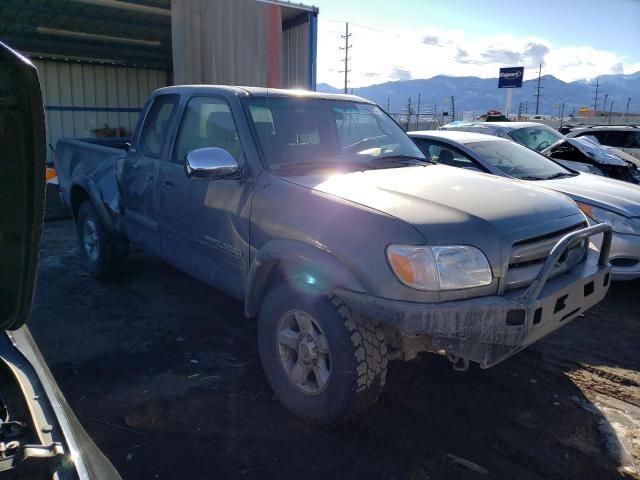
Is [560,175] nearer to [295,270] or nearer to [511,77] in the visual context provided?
[295,270]

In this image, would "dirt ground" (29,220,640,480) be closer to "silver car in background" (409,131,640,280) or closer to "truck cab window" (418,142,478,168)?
"silver car in background" (409,131,640,280)

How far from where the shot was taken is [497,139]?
258 inches

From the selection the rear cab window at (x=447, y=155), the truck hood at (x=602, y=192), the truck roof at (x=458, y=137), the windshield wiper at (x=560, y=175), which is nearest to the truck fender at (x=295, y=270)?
the rear cab window at (x=447, y=155)

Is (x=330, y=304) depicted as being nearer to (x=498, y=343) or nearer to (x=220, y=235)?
(x=498, y=343)

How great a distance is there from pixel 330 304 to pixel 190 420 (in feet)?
3.64

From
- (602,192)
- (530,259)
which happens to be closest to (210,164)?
(530,259)

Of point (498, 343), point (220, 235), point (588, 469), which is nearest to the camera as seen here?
point (498, 343)

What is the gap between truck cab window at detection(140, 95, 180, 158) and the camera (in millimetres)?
4328

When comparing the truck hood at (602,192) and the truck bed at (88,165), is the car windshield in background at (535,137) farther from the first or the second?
the truck bed at (88,165)

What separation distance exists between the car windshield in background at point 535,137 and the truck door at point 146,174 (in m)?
6.31

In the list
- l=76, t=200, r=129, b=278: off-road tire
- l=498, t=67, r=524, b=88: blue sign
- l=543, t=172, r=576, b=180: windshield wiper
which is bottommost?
l=76, t=200, r=129, b=278: off-road tire

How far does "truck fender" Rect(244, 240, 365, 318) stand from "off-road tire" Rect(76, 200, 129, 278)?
2.48m

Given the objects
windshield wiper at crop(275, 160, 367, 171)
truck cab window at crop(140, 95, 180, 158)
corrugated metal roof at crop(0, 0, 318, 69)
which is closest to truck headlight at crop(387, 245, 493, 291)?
windshield wiper at crop(275, 160, 367, 171)

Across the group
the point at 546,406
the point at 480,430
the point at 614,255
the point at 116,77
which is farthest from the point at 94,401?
the point at 116,77
